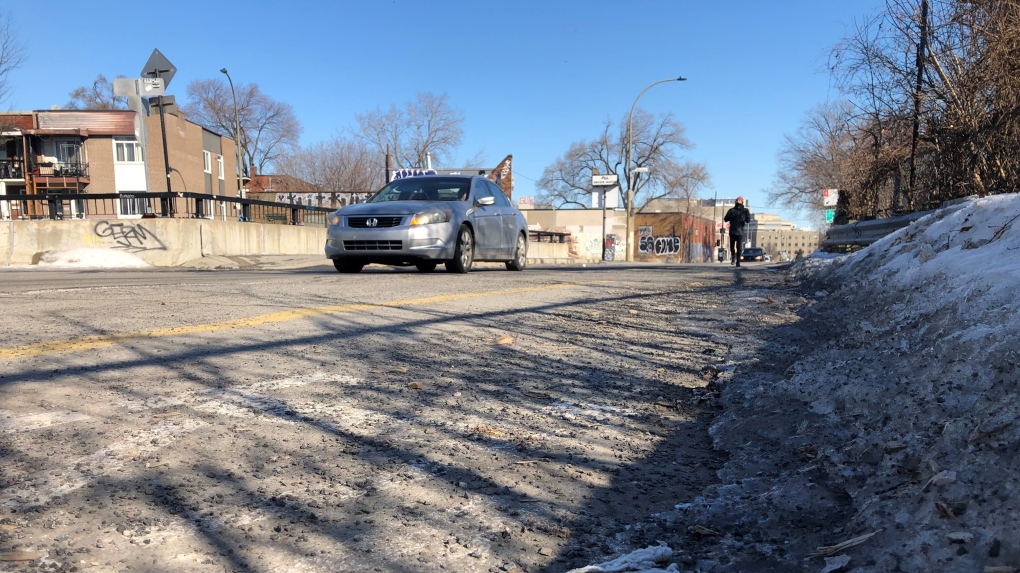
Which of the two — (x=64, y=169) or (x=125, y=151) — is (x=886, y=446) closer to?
(x=125, y=151)

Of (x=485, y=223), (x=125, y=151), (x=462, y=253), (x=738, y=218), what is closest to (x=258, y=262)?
(x=485, y=223)

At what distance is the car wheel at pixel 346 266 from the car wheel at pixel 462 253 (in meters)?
1.39

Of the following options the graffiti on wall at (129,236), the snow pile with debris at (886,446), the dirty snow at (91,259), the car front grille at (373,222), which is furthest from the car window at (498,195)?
the dirty snow at (91,259)

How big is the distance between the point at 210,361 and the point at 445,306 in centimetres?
266

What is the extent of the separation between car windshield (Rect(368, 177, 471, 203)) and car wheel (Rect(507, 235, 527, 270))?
1.77 meters

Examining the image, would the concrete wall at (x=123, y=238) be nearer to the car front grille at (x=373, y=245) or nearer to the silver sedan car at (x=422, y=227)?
the silver sedan car at (x=422, y=227)

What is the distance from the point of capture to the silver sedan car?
30.6 feet

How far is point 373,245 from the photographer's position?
940cm

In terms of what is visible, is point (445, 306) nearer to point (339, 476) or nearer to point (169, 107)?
point (339, 476)

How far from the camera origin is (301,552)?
1601 millimetres

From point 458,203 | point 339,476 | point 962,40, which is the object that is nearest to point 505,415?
point 339,476

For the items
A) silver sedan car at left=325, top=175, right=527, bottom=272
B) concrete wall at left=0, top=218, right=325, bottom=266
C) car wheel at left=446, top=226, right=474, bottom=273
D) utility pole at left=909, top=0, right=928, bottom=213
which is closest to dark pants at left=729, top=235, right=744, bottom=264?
utility pole at left=909, top=0, right=928, bottom=213

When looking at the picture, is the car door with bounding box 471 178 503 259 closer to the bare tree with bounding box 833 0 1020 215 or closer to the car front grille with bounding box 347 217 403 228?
the car front grille with bounding box 347 217 403 228

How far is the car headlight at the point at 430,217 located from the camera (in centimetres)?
933
